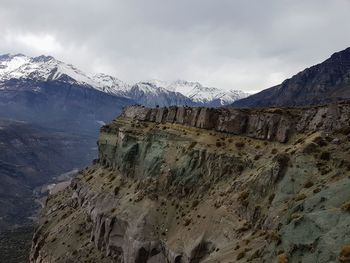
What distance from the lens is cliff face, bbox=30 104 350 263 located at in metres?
42.2

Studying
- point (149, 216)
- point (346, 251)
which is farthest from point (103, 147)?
point (346, 251)

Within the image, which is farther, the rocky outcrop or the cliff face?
the rocky outcrop

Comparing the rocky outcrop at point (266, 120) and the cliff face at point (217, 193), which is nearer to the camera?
the cliff face at point (217, 193)

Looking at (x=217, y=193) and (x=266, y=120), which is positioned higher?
(x=266, y=120)

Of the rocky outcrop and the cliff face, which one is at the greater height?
the rocky outcrop

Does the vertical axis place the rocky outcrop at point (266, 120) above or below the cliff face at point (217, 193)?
above

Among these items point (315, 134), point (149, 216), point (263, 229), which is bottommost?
point (149, 216)

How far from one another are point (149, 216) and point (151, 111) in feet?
105

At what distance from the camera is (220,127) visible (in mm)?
74375

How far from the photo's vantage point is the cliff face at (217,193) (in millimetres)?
42219

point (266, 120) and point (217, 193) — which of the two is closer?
point (217, 193)

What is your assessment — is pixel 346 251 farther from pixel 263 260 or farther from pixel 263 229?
pixel 263 229

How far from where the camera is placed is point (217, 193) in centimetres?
6444

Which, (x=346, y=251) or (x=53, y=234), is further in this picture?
(x=53, y=234)
